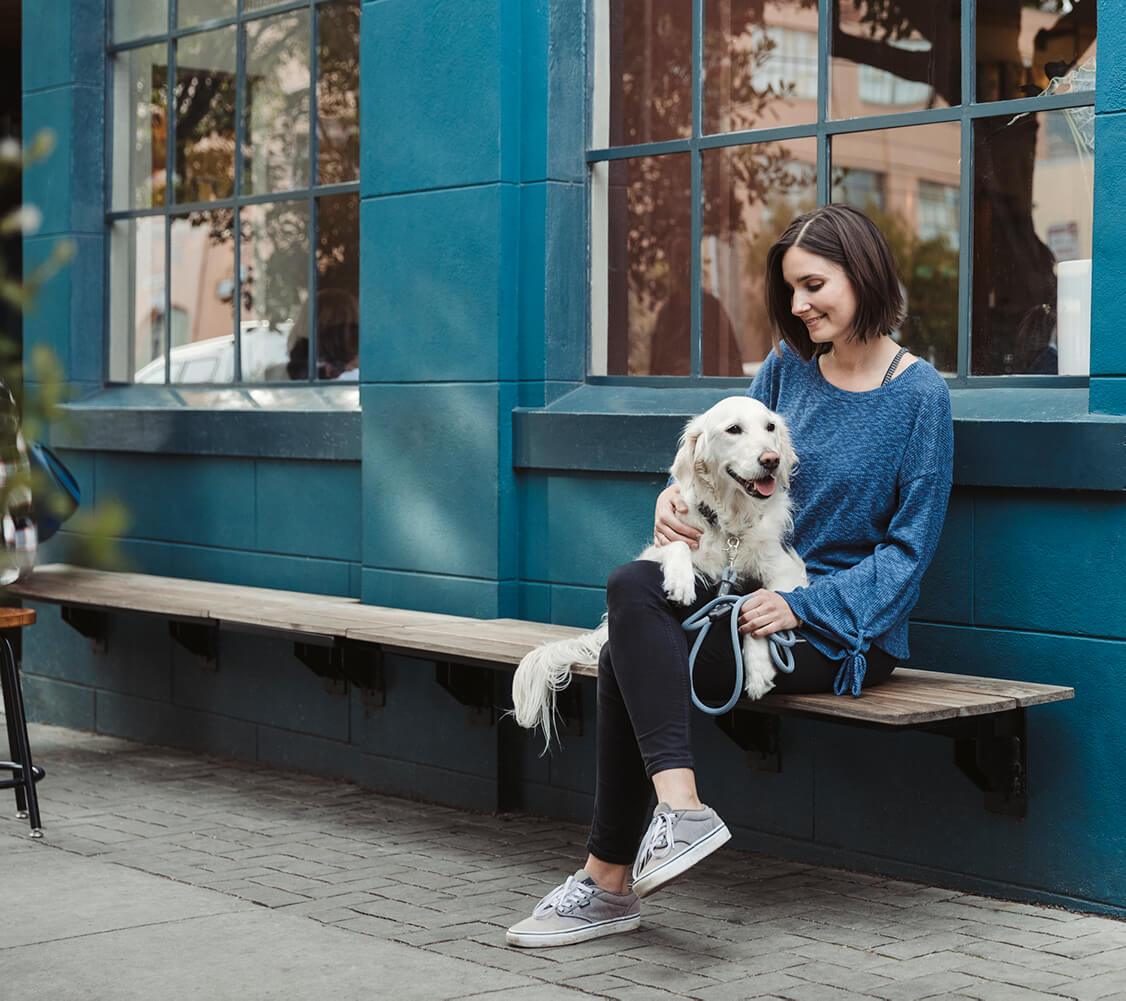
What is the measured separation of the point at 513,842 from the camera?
5.11 meters

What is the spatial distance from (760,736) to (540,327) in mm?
1621

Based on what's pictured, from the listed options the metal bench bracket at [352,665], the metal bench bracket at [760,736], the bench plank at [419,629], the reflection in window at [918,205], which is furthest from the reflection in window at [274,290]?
the metal bench bracket at [760,736]

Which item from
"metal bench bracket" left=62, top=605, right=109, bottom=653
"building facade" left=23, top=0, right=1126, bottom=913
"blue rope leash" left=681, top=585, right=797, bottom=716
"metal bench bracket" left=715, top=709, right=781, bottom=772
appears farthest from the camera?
"metal bench bracket" left=62, top=605, right=109, bottom=653

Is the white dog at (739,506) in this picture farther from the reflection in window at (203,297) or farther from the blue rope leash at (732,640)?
the reflection in window at (203,297)

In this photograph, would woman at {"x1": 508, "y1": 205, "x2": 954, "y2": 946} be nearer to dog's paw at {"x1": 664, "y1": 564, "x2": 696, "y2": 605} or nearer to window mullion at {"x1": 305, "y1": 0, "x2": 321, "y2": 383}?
dog's paw at {"x1": 664, "y1": 564, "x2": 696, "y2": 605}

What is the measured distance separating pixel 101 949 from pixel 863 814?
209 centimetres

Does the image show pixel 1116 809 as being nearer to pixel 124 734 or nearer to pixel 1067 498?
pixel 1067 498

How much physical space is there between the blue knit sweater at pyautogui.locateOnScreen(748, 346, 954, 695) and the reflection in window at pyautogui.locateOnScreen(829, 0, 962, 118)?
1286 millimetres

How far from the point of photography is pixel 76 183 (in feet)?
25.1

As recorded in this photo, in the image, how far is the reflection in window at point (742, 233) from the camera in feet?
18.0

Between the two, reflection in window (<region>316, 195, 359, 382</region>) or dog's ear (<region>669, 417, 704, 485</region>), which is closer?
dog's ear (<region>669, 417, 704, 485</region>)

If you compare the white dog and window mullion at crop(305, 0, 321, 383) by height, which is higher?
window mullion at crop(305, 0, 321, 383)

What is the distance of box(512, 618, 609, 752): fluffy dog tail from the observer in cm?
441

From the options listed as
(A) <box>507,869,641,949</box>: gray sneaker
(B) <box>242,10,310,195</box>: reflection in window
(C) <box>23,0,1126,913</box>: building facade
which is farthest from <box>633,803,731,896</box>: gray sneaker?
(B) <box>242,10,310,195</box>: reflection in window
